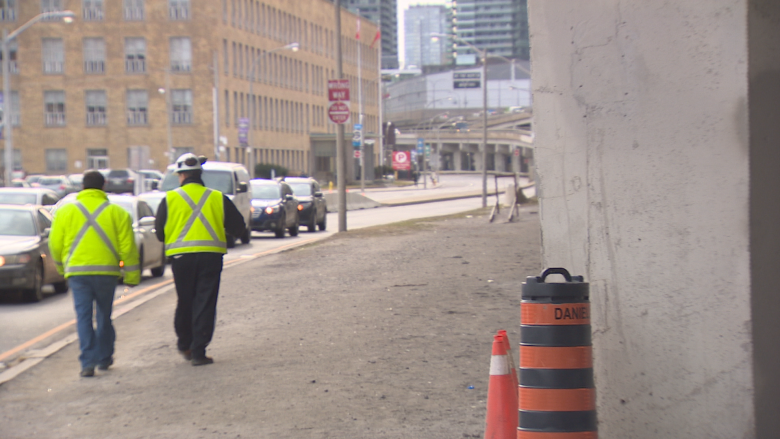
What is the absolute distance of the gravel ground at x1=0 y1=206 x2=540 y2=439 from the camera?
6625 mm

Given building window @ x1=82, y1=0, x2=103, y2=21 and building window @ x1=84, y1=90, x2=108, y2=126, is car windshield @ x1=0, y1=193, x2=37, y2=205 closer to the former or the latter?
building window @ x1=84, y1=90, x2=108, y2=126

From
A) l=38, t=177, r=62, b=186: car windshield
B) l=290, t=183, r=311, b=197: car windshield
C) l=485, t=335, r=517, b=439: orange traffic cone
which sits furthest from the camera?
l=38, t=177, r=62, b=186: car windshield

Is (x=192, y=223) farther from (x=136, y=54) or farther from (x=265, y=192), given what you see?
(x=136, y=54)

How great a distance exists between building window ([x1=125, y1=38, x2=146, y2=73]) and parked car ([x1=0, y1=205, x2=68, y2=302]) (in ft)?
203

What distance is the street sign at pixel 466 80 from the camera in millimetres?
190663

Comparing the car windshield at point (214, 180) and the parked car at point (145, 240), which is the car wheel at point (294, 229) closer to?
the car windshield at point (214, 180)

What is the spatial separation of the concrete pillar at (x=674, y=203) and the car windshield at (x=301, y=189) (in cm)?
2528

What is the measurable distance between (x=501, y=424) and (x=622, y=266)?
3.54ft

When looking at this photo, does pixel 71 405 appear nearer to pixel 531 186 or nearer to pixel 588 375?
pixel 588 375

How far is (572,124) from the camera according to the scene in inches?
233

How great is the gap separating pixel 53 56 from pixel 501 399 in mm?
75149

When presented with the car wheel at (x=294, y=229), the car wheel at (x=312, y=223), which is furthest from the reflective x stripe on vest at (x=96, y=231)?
the car wheel at (x=312, y=223)

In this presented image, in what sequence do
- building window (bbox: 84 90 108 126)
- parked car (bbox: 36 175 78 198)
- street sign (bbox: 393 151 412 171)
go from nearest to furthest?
parked car (bbox: 36 175 78 198)
building window (bbox: 84 90 108 126)
street sign (bbox: 393 151 412 171)

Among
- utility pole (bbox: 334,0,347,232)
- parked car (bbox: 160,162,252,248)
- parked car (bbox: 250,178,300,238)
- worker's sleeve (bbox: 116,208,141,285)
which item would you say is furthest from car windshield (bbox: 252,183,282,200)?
worker's sleeve (bbox: 116,208,141,285)
